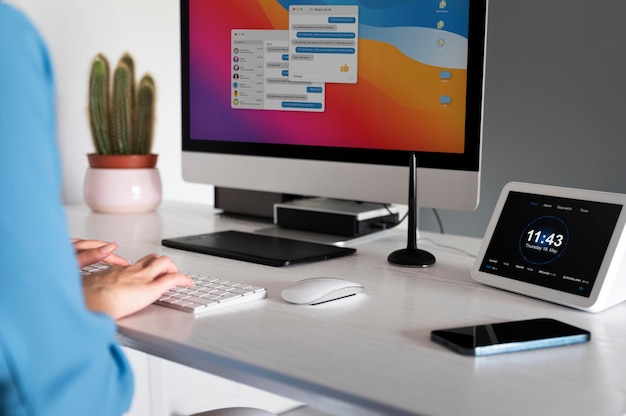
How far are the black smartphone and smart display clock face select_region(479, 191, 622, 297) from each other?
5.6 inches

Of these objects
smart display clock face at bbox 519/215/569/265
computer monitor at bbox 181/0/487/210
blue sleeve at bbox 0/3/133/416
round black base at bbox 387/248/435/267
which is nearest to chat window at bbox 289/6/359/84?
computer monitor at bbox 181/0/487/210

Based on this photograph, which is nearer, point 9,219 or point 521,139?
point 9,219

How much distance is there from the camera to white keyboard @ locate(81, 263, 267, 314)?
3.36 ft

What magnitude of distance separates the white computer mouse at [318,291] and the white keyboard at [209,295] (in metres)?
0.05

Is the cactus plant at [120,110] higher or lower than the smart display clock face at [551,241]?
higher

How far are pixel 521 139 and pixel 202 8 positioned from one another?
3.95 feet

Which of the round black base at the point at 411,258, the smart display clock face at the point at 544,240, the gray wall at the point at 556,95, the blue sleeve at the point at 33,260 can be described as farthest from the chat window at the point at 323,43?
the gray wall at the point at 556,95

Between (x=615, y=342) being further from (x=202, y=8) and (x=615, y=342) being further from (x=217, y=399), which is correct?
(x=217, y=399)

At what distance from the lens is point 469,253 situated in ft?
4.79

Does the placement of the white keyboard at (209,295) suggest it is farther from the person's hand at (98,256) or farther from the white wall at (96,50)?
the white wall at (96,50)

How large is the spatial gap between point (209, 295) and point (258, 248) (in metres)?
0.35

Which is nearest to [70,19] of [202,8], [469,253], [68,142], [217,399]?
[68,142]

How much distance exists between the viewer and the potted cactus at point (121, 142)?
1.89m

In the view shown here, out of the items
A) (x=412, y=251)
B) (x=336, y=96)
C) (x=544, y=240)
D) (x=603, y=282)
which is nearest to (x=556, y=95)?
(x=336, y=96)
